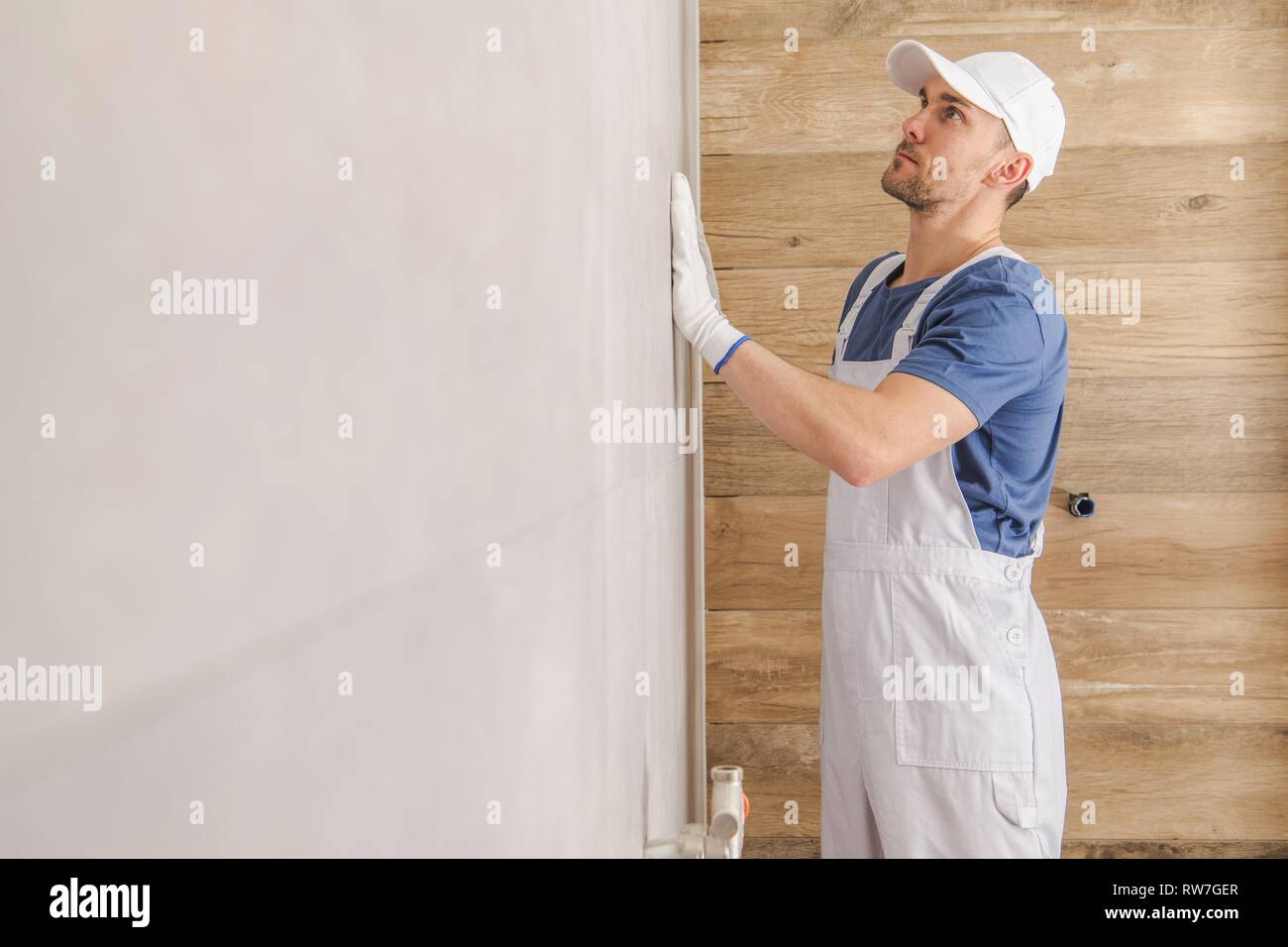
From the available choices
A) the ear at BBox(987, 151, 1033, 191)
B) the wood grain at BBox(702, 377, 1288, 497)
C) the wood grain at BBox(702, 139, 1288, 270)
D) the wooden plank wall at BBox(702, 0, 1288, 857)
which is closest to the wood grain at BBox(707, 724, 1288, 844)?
the wooden plank wall at BBox(702, 0, 1288, 857)

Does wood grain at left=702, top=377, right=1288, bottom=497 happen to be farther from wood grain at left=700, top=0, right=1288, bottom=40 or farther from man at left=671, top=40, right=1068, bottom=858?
wood grain at left=700, top=0, right=1288, bottom=40

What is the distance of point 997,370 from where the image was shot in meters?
0.76

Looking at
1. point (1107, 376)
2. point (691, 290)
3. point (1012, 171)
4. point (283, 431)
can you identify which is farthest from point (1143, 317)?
point (283, 431)

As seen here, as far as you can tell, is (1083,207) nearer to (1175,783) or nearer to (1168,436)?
(1168,436)

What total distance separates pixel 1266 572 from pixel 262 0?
1444 mm

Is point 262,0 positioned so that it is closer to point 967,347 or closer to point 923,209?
point 967,347

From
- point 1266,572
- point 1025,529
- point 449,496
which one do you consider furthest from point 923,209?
point 449,496

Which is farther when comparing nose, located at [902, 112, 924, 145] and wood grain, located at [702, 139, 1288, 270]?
wood grain, located at [702, 139, 1288, 270]

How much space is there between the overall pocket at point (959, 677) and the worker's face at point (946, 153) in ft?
1.30

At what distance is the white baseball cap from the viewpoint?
2.89ft

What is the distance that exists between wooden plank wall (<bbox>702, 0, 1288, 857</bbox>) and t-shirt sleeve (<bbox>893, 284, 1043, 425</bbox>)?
425 mm

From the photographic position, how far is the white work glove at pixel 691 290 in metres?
0.67

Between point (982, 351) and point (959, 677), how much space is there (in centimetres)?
30

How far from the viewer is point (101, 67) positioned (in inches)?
3.4
